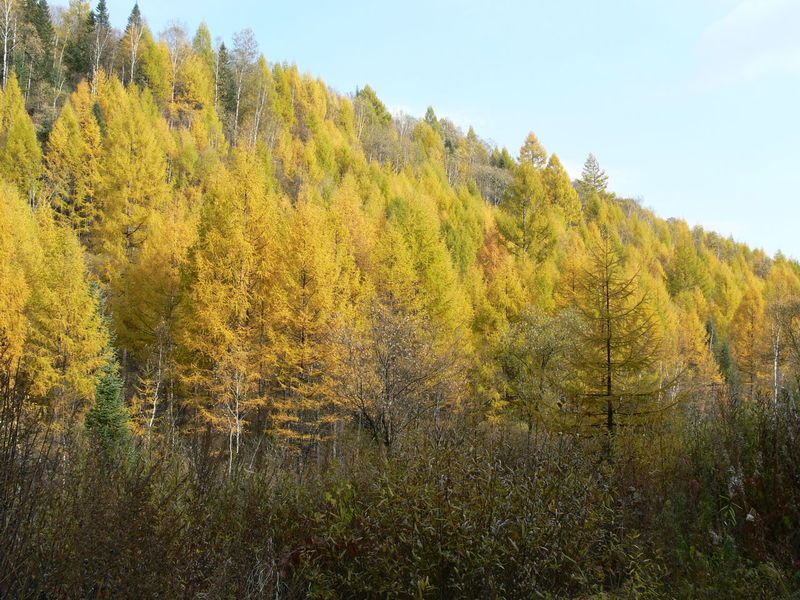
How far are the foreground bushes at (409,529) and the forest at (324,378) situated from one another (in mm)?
32

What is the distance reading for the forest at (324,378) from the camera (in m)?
3.87

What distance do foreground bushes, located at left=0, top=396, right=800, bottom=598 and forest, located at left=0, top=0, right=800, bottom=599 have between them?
0.11 ft

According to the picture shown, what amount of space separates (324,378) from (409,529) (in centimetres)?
1276

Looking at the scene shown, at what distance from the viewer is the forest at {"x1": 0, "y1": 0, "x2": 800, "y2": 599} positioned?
3873 millimetres

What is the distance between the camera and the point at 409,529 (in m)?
4.19

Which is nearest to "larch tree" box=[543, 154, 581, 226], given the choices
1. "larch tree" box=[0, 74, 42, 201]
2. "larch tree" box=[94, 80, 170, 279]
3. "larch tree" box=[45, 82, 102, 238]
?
"larch tree" box=[94, 80, 170, 279]

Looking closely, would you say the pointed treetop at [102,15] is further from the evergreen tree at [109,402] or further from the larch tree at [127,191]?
the evergreen tree at [109,402]

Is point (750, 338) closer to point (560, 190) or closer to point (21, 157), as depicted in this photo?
point (560, 190)

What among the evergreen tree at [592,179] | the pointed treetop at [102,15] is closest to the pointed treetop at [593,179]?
the evergreen tree at [592,179]

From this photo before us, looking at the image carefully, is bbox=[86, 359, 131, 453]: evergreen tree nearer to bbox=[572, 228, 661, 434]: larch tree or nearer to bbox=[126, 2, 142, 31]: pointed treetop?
bbox=[572, 228, 661, 434]: larch tree

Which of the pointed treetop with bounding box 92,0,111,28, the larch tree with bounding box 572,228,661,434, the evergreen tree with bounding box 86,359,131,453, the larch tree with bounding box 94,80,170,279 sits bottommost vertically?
the evergreen tree with bounding box 86,359,131,453

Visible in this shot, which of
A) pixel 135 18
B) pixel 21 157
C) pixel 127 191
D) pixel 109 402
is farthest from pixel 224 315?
pixel 135 18

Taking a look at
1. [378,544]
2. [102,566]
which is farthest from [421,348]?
[102,566]

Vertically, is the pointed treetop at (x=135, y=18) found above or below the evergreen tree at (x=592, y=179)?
above
